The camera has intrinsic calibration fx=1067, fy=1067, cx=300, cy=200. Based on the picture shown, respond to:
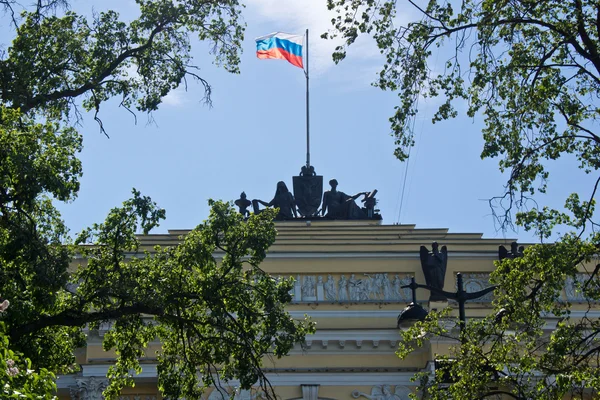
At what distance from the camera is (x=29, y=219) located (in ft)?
48.2

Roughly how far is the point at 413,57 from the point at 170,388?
6.18 m

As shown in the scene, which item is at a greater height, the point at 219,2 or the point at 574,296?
the point at 219,2

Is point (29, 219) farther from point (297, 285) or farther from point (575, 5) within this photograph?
point (297, 285)

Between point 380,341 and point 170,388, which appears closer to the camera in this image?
point 170,388

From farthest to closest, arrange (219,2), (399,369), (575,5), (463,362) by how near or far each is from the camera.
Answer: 1. (399,369)
2. (219,2)
3. (463,362)
4. (575,5)

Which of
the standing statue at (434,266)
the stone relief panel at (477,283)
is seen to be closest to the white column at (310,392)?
the standing statue at (434,266)

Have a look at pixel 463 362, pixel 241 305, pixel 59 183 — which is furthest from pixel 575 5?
pixel 59 183

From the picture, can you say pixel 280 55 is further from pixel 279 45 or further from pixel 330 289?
pixel 330 289

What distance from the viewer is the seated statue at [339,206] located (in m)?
32.2

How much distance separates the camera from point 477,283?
28250 millimetres

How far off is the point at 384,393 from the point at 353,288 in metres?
2.94

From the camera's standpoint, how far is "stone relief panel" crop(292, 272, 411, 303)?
1113 inches

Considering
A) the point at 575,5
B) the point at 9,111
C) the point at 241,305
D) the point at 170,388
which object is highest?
the point at 575,5

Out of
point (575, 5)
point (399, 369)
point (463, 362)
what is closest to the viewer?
point (575, 5)
